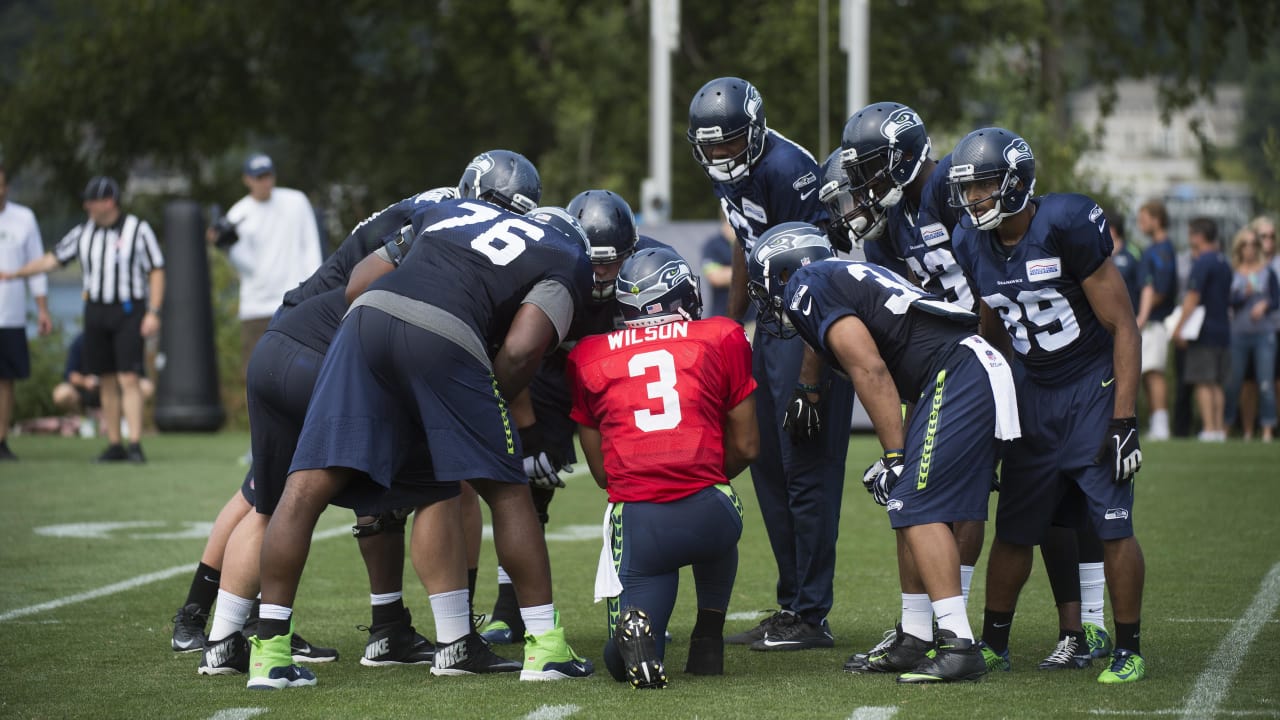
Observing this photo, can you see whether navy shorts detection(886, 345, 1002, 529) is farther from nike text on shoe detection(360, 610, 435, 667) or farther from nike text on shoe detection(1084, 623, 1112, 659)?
nike text on shoe detection(360, 610, 435, 667)

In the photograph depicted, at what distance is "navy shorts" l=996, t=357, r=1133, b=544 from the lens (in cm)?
542

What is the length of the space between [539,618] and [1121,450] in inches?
77.9

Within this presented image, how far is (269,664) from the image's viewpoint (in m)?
5.17

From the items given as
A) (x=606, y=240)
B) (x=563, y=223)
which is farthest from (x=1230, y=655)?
(x=563, y=223)

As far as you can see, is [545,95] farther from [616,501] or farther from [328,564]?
[616,501]


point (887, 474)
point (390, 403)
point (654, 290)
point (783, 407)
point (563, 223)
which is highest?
point (563, 223)

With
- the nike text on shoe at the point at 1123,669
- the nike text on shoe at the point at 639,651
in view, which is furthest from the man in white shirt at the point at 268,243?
the nike text on shoe at the point at 1123,669

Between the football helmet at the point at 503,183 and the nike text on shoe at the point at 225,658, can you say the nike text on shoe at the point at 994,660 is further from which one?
the nike text on shoe at the point at 225,658

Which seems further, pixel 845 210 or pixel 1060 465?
pixel 845 210

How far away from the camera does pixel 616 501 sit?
5.47 meters

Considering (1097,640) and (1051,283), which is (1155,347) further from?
(1051,283)

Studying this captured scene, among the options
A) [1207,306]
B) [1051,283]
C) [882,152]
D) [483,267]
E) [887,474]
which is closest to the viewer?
[483,267]

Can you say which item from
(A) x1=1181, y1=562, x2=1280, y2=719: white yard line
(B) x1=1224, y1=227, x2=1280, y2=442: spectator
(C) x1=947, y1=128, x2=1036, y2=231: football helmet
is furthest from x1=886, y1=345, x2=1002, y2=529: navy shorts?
(B) x1=1224, y1=227, x2=1280, y2=442: spectator

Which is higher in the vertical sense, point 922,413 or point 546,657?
point 922,413
